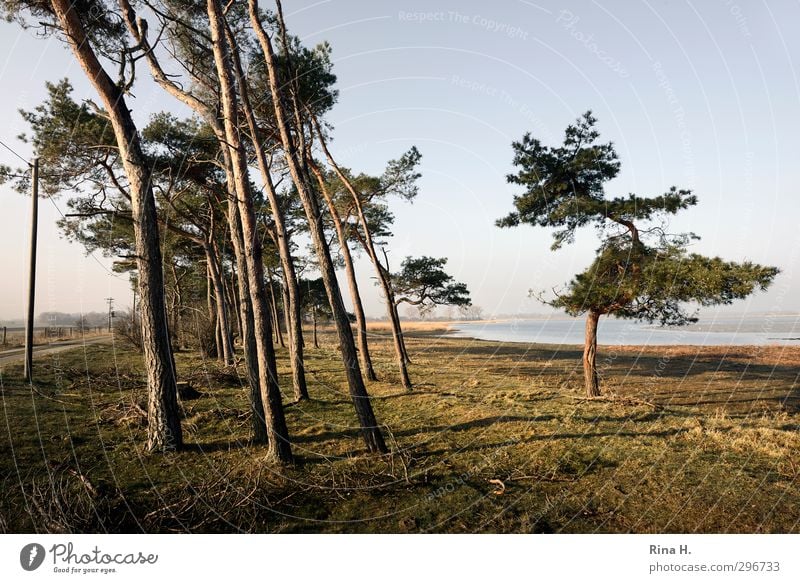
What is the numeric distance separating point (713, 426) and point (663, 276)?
368cm

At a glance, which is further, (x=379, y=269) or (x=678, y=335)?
(x=678, y=335)

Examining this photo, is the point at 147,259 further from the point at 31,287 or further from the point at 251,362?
the point at 31,287

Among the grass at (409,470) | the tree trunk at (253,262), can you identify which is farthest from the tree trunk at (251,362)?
the grass at (409,470)

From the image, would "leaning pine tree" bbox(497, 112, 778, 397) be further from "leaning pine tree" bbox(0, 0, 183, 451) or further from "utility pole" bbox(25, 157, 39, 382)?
"utility pole" bbox(25, 157, 39, 382)

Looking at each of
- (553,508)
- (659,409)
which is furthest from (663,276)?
(553,508)

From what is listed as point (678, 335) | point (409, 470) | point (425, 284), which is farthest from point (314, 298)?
point (678, 335)

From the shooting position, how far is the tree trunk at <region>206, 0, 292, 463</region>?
20.6ft

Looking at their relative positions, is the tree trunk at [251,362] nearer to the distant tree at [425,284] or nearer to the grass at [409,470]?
the grass at [409,470]

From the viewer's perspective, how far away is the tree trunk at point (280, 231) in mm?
7027

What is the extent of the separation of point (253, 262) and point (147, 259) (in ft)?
6.84

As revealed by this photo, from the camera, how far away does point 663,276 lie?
9.79 metres

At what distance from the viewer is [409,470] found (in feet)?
19.5

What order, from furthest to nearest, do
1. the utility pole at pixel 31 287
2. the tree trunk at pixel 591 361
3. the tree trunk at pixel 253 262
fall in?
the tree trunk at pixel 591 361
the utility pole at pixel 31 287
the tree trunk at pixel 253 262

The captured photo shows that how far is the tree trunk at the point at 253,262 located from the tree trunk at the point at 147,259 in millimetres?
1752
